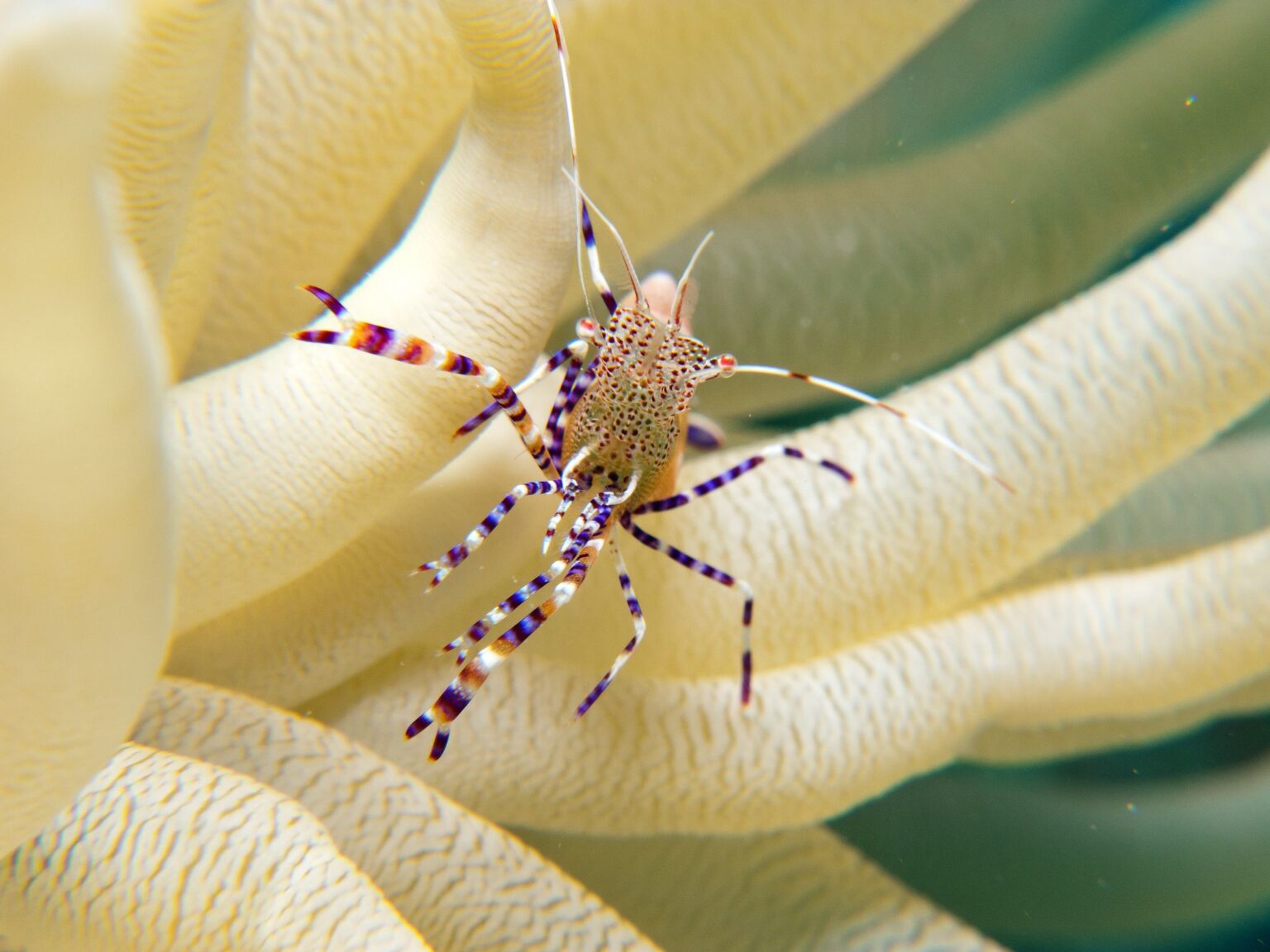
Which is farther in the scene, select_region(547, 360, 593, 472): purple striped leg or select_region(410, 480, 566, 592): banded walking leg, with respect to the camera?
select_region(547, 360, 593, 472): purple striped leg

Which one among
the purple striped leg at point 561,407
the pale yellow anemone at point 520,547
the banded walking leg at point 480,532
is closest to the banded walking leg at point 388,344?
the pale yellow anemone at point 520,547

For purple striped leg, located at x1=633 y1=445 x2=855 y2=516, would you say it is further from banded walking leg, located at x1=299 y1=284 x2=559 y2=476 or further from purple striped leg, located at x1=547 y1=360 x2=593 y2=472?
banded walking leg, located at x1=299 y1=284 x2=559 y2=476

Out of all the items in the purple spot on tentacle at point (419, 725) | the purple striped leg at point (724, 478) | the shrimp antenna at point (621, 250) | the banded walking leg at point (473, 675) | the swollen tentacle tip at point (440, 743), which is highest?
the shrimp antenna at point (621, 250)

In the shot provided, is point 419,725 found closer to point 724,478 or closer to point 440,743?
point 440,743

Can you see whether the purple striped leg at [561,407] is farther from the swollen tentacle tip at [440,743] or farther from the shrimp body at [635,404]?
the swollen tentacle tip at [440,743]

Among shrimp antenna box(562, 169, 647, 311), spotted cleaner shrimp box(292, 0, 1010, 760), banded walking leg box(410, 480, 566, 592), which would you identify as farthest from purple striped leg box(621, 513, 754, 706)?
shrimp antenna box(562, 169, 647, 311)

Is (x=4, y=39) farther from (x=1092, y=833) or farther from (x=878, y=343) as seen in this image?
(x=1092, y=833)

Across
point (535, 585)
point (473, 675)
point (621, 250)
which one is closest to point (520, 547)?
point (535, 585)

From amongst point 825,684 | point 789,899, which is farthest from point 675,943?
point 825,684
